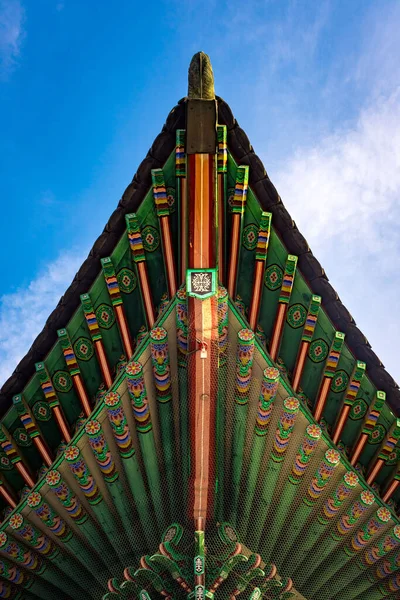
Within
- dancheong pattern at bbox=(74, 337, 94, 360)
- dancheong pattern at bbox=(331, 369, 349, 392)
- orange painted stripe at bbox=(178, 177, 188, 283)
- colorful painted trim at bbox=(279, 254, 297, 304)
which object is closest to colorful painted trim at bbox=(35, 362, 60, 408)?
dancheong pattern at bbox=(74, 337, 94, 360)

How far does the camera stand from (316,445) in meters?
8.67

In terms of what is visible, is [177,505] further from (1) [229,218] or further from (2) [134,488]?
(1) [229,218]

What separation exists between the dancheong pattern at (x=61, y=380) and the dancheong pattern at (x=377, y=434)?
196 inches

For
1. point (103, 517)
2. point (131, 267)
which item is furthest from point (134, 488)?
point (131, 267)

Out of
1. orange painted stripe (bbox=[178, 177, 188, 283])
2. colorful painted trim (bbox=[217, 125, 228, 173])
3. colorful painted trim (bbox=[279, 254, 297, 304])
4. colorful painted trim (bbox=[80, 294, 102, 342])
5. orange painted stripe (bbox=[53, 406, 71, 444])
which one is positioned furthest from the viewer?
orange painted stripe (bbox=[53, 406, 71, 444])

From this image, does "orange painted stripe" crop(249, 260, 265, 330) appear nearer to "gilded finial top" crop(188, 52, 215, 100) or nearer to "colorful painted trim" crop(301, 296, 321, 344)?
"colorful painted trim" crop(301, 296, 321, 344)

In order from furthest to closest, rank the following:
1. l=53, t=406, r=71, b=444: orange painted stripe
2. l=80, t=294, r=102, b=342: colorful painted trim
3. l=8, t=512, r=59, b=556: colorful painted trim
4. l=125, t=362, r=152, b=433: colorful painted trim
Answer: l=53, t=406, r=71, b=444: orange painted stripe, l=80, t=294, r=102, b=342: colorful painted trim, l=8, t=512, r=59, b=556: colorful painted trim, l=125, t=362, r=152, b=433: colorful painted trim

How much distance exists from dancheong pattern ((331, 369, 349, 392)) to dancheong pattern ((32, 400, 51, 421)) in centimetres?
455

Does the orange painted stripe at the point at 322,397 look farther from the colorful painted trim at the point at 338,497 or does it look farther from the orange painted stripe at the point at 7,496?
the orange painted stripe at the point at 7,496

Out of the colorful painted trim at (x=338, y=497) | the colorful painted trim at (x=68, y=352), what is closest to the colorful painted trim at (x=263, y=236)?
the colorful painted trim at (x=68, y=352)

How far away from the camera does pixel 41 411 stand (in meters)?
8.91

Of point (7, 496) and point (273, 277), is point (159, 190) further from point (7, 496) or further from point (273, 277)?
point (7, 496)

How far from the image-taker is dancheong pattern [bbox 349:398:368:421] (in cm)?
912

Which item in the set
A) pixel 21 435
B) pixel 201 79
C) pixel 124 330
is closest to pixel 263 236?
pixel 201 79
